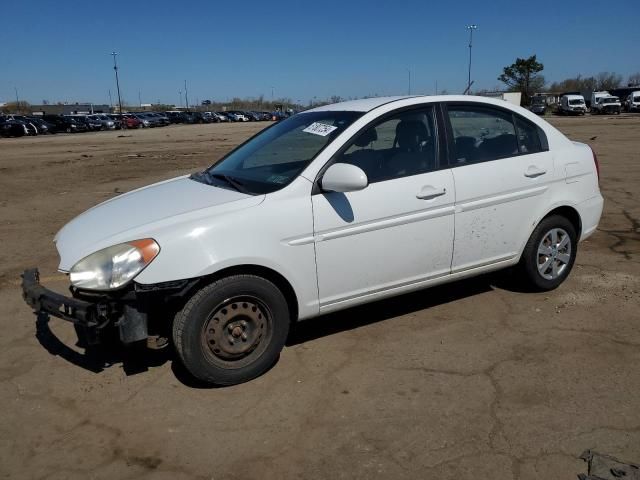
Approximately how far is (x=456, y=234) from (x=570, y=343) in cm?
112

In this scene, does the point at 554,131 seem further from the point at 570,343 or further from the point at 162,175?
the point at 162,175

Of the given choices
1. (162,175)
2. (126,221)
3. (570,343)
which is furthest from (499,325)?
(162,175)

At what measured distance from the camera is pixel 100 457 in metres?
2.87

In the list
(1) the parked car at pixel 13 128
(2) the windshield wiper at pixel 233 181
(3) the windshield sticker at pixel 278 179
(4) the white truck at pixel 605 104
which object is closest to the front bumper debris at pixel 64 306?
(2) the windshield wiper at pixel 233 181

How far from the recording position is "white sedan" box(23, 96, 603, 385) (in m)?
3.22

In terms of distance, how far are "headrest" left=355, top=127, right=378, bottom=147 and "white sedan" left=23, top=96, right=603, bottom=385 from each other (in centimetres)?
1

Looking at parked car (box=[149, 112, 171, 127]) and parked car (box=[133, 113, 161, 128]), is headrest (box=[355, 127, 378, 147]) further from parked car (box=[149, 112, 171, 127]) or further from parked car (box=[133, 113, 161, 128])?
parked car (box=[149, 112, 171, 127])

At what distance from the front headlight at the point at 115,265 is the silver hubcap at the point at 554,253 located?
3233 mm

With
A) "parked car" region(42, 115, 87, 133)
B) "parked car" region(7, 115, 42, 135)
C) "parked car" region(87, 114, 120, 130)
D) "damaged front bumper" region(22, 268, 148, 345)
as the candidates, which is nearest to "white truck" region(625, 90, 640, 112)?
"parked car" region(87, 114, 120, 130)

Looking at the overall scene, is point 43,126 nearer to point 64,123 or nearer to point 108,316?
point 64,123

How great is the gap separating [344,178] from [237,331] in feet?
3.83

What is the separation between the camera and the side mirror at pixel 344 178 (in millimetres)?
3421

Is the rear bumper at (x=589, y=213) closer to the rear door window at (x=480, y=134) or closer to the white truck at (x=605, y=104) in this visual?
the rear door window at (x=480, y=134)

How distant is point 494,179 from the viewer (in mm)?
4246
